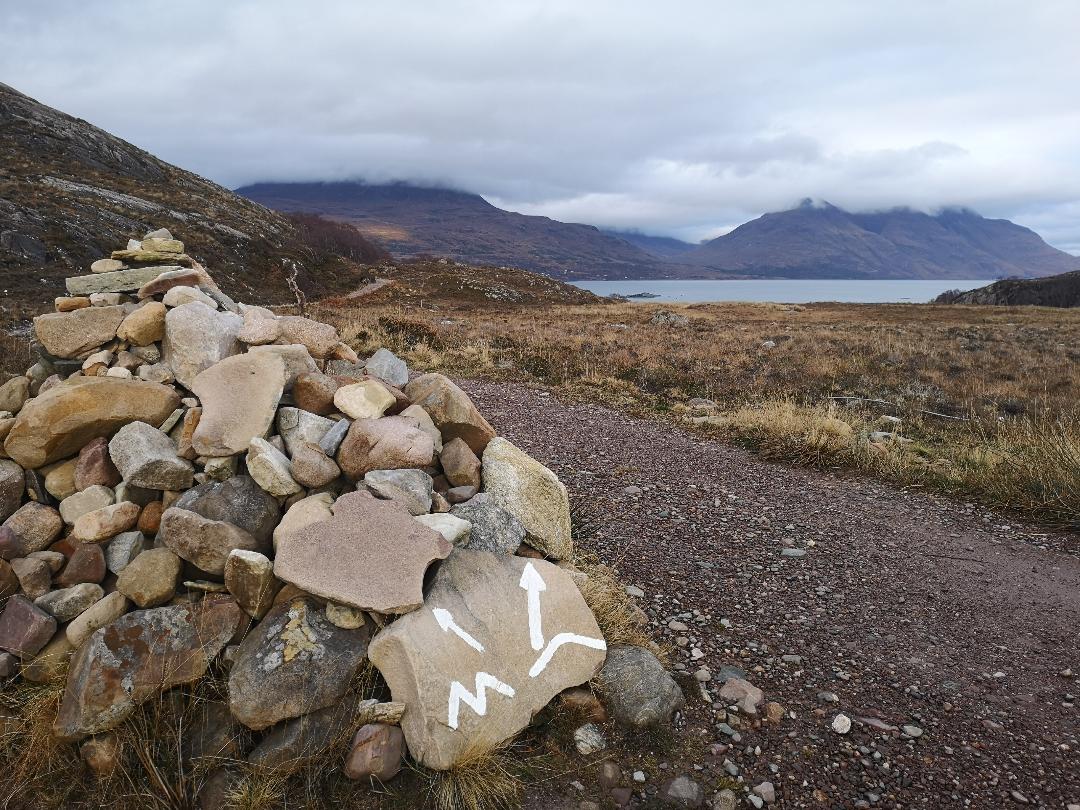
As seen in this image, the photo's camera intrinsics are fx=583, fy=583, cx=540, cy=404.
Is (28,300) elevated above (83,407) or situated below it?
below

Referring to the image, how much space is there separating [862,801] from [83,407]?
6087 millimetres

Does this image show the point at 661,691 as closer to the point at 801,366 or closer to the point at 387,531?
the point at 387,531

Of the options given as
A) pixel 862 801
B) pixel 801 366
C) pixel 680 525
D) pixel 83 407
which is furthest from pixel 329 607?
pixel 801 366

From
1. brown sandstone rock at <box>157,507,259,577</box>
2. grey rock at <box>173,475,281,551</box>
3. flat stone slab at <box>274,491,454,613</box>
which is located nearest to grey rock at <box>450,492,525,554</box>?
flat stone slab at <box>274,491,454,613</box>

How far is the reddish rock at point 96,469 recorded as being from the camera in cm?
454

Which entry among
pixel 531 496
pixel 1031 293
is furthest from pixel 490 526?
pixel 1031 293

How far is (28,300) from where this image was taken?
27766mm

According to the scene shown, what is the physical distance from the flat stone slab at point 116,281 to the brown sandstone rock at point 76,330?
1.68ft

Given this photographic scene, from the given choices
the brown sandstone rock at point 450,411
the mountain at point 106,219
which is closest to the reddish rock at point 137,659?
→ the brown sandstone rock at point 450,411

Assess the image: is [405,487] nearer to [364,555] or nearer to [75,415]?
[364,555]

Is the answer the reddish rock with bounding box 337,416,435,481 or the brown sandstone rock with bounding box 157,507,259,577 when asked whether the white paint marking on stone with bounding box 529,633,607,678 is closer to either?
the reddish rock with bounding box 337,416,435,481

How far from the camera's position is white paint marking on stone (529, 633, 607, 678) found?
13.4 ft

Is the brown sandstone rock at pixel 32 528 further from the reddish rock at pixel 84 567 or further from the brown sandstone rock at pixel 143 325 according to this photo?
the brown sandstone rock at pixel 143 325

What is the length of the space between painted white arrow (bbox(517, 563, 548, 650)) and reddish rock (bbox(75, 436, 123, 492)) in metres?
3.31
